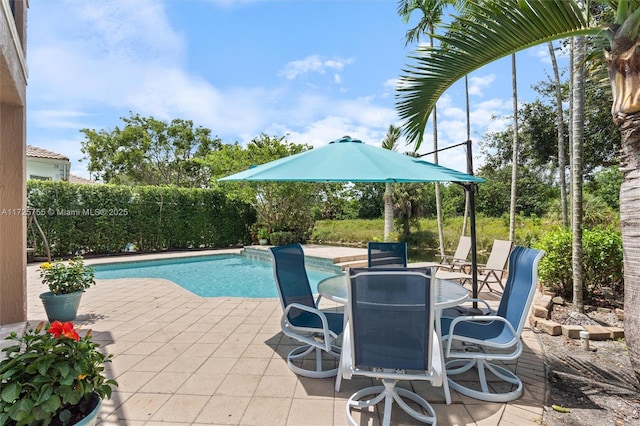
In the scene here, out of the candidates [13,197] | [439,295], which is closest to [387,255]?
[439,295]

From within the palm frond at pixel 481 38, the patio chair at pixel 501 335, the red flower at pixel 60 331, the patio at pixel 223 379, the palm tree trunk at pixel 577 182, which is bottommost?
the patio at pixel 223 379

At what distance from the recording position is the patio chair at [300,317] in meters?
2.94

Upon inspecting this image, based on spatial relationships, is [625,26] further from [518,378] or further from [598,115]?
[598,115]

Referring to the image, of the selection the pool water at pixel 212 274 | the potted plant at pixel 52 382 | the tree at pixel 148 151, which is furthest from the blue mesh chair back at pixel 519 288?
the tree at pixel 148 151

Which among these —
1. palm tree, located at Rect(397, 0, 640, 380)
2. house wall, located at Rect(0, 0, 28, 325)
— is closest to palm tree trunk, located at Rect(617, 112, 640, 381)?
palm tree, located at Rect(397, 0, 640, 380)

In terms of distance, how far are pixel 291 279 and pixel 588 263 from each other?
4.50 meters

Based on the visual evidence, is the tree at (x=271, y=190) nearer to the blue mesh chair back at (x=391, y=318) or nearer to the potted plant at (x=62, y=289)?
the potted plant at (x=62, y=289)

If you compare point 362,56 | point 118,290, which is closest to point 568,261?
point 362,56

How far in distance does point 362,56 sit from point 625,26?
657cm

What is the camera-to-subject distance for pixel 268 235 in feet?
49.3

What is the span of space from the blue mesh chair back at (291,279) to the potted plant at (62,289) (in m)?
3.22

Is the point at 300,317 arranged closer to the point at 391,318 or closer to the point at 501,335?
the point at 391,318

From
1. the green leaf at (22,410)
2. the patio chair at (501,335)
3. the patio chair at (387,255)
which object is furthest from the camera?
the patio chair at (387,255)

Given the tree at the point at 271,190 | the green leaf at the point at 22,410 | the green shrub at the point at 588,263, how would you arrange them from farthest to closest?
the tree at the point at 271,190, the green shrub at the point at 588,263, the green leaf at the point at 22,410
